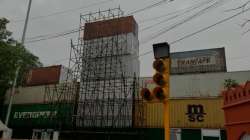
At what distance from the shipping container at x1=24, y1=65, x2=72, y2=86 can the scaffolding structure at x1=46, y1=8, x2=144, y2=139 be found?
17.1ft

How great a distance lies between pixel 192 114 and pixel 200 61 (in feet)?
45.0

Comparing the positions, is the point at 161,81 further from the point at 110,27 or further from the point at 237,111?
the point at 110,27

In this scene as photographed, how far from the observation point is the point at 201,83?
82.8 ft

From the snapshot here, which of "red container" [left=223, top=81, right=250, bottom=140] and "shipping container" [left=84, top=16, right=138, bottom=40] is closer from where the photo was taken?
"red container" [left=223, top=81, right=250, bottom=140]

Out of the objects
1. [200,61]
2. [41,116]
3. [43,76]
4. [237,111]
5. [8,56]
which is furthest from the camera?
[43,76]

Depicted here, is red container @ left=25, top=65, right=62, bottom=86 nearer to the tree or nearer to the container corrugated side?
the tree

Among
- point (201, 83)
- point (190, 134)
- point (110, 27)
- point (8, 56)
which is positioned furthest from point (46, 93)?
point (201, 83)

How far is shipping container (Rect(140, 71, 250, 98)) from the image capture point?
24578mm

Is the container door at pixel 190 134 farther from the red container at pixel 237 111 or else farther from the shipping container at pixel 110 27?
the shipping container at pixel 110 27

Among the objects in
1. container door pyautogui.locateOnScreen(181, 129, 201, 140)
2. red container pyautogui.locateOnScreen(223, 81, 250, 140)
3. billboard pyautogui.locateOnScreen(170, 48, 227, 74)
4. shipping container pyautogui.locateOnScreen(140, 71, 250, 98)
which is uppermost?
billboard pyautogui.locateOnScreen(170, 48, 227, 74)

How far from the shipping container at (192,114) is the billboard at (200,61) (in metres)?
→ 11.8

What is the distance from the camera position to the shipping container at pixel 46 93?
23619mm

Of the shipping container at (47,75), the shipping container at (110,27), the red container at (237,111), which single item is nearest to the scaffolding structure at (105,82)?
the shipping container at (110,27)

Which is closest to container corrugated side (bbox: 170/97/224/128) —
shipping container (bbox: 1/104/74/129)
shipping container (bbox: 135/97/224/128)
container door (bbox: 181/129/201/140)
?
shipping container (bbox: 135/97/224/128)
